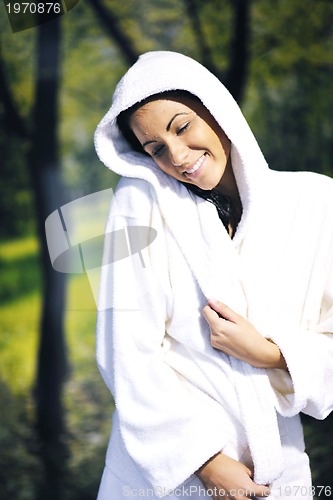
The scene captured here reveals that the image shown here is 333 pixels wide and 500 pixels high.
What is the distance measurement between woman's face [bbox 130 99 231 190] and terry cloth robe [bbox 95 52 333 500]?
0.03m

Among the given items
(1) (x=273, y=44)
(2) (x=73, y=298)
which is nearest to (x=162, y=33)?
(1) (x=273, y=44)

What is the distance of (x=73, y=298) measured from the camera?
245 cm

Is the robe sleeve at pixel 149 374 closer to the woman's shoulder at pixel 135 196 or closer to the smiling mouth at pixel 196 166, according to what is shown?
the woman's shoulder at pixel 135 196

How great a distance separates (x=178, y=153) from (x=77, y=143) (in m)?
1.49

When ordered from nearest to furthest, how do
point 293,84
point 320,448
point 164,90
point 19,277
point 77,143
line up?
point 164,90 → point 320,448 → point 293,84 → point 77,143 → point 19,277

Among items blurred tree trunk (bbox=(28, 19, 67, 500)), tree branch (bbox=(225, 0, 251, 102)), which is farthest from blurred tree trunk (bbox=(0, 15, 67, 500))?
tree branch (bbox=(225, 0, 251, 102))

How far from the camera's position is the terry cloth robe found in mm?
1061

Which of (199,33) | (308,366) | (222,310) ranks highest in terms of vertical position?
(199,33)

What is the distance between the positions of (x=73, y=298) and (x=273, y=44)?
1.19 metres

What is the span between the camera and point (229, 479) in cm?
105

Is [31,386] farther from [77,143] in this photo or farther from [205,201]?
[205,201]

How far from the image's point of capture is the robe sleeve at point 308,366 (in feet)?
3.45

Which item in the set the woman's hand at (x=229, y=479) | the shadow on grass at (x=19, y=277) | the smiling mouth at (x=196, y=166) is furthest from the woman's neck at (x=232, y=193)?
the shadow on grass at (x=19, y=277)

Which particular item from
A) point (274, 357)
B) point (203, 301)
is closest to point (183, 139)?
point (203, 301)
